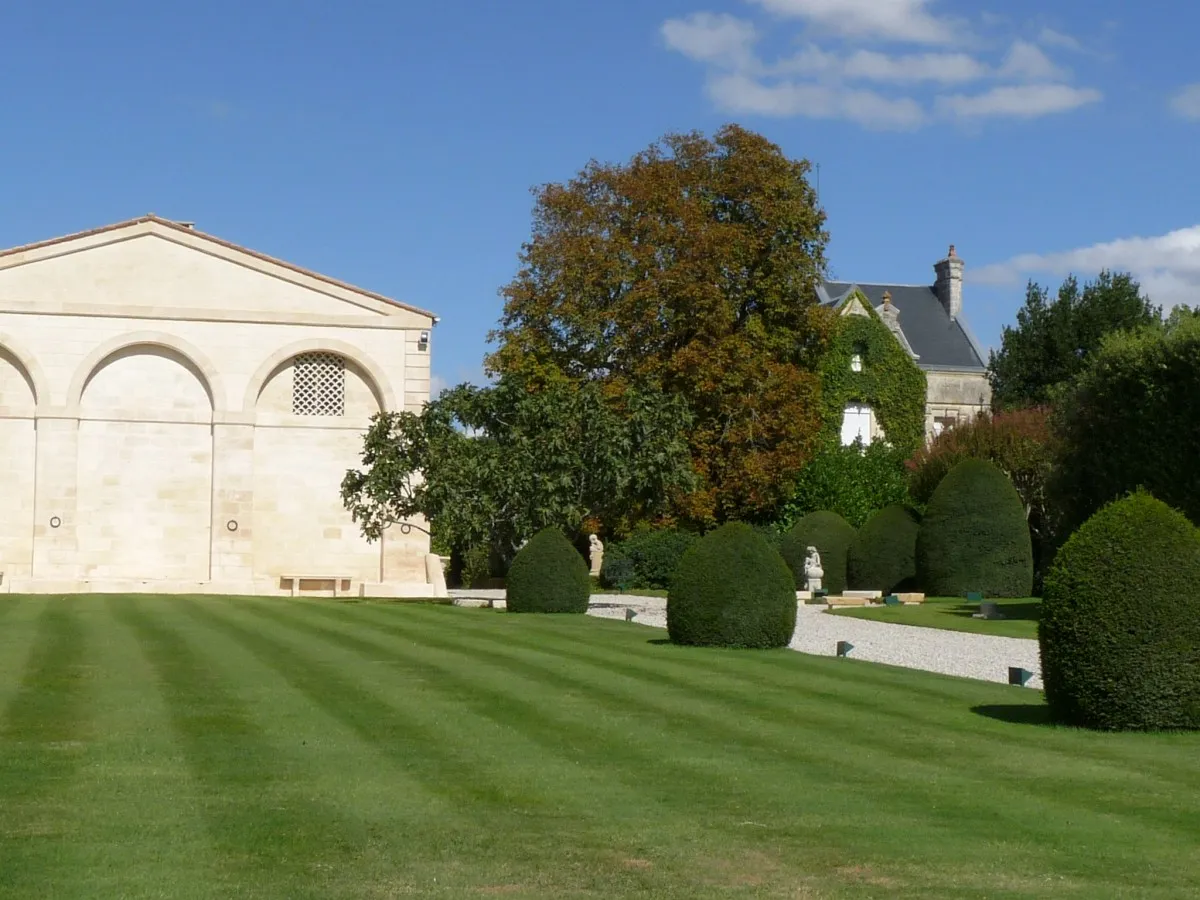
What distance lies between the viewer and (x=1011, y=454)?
145ft

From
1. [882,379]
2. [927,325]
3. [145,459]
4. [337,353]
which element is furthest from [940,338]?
[145,459]

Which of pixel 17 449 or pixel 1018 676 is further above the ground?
pixel 17 449

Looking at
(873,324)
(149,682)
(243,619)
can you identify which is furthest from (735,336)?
(149,682)

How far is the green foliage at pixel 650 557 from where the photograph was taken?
1673 inches

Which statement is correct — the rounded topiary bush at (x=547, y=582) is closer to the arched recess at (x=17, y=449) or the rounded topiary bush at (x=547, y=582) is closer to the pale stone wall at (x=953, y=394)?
the arched recess at (x=17, y=449)

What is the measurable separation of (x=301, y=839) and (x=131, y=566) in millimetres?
34301

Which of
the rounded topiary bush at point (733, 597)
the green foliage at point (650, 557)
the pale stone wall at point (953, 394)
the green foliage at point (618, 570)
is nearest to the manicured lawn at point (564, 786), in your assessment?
the rounded topiary bush at point (733, 597)

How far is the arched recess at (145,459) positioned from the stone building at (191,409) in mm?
38

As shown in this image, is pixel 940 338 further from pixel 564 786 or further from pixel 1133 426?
pixel 564 786

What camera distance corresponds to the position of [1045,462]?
142 ft

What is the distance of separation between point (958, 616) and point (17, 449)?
24.3 metres

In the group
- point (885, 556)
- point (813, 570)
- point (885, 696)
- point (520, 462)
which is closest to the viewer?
point (885, 696)

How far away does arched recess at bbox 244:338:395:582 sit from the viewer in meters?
41.5

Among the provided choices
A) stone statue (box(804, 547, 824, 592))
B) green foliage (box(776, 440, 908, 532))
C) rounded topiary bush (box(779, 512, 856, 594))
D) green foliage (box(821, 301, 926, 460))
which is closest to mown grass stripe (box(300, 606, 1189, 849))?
stone statue (box(804, 547, 824, 592))
